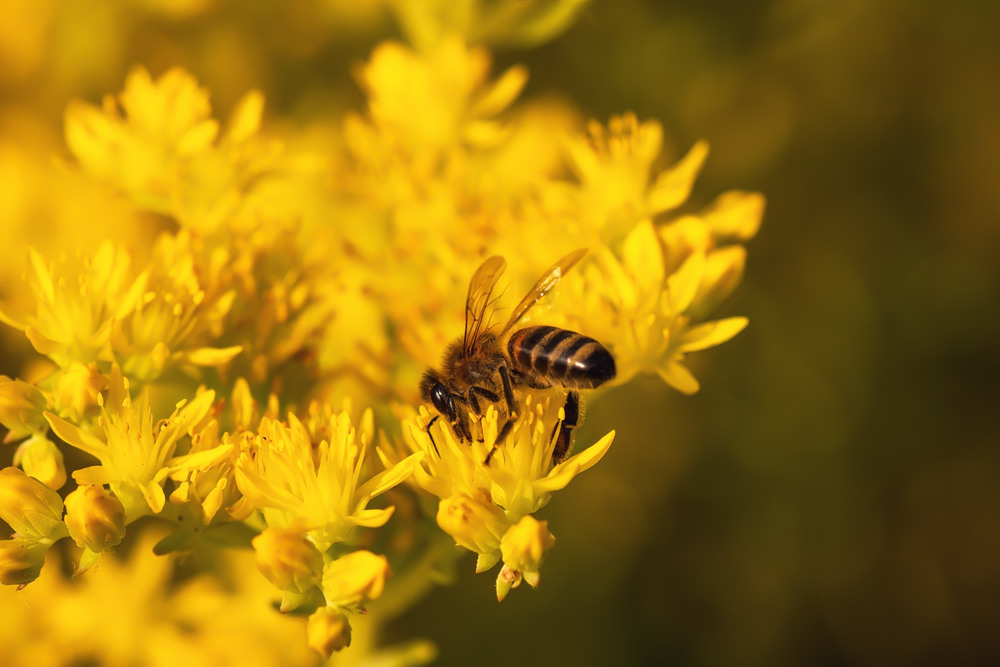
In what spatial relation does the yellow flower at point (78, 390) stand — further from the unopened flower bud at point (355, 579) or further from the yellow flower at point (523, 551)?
the yellow flower at point (523, 551)

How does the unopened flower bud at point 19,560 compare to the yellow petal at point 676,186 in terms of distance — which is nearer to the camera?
the unopened flower bud at point 19,560

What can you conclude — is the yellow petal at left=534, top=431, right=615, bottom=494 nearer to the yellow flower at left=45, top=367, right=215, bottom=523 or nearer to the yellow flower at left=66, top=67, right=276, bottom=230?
the yellow flower at left=45, top=367, right=215, bottom=523

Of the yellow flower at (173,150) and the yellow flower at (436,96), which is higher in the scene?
the yellow flower at (436,96)

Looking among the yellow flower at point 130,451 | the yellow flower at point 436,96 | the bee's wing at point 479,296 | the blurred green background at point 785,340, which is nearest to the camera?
the yellow flower at point 130,451

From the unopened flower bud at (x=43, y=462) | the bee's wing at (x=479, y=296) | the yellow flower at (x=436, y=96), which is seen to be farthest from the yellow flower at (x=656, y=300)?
the unopened flower bud at (x=43, y=462)

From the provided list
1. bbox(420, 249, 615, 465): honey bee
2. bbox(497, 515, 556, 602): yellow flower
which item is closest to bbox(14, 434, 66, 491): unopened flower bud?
bbox(420, 249, 615, 465): honey bee

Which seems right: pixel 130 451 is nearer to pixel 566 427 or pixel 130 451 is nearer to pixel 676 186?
pixel 566 427
